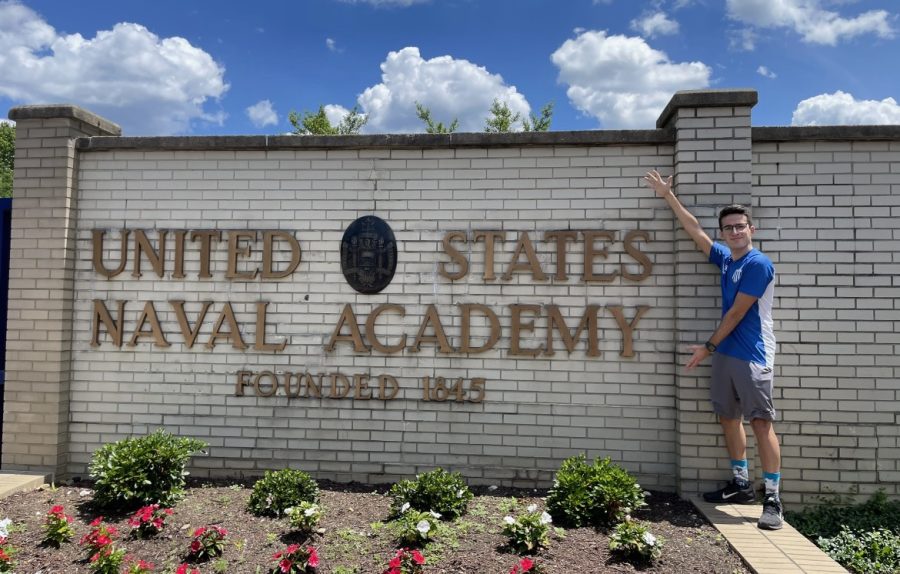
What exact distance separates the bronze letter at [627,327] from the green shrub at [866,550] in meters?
1.77

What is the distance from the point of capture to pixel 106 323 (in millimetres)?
5090

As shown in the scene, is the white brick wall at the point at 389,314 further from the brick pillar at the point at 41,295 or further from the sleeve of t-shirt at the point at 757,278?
the sleeve of t-shirt at the point at 757,278

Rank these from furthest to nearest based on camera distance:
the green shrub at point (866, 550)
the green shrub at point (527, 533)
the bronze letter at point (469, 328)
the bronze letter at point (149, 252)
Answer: the bronze letter at point (149, 252), the bronze letter at point (469, 328), the green shrub at point (866, 550), the green shrub at point (527, 533)

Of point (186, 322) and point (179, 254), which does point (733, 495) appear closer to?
point (186, 322)

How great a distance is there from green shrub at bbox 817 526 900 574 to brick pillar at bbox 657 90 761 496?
687 millimetres

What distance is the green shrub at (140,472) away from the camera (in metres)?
4.19

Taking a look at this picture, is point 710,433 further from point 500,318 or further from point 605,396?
point 500,318

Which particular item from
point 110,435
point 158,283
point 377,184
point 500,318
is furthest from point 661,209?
point 110,435

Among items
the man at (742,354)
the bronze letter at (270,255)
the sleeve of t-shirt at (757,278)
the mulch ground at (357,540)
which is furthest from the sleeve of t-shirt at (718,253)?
the bronze letter at (270,255)

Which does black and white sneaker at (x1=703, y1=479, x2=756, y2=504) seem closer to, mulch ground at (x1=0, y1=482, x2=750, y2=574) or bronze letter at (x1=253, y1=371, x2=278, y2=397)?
mulch ground at (x1=0, y1=482, x2=750, y2=574)

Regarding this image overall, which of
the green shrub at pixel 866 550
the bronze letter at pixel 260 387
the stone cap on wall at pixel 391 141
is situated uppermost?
the stone cap on wall at pixel 391 141

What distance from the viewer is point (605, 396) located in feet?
15.6

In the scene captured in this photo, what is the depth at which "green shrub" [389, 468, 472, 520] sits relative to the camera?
13.3ft

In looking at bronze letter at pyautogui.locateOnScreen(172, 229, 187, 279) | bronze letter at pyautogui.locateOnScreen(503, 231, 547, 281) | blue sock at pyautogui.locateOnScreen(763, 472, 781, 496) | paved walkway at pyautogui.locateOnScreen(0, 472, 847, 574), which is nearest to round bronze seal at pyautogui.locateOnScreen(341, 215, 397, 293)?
bronze letter at pyautogui.locateOnScreen(503, 231, 547, 281)
